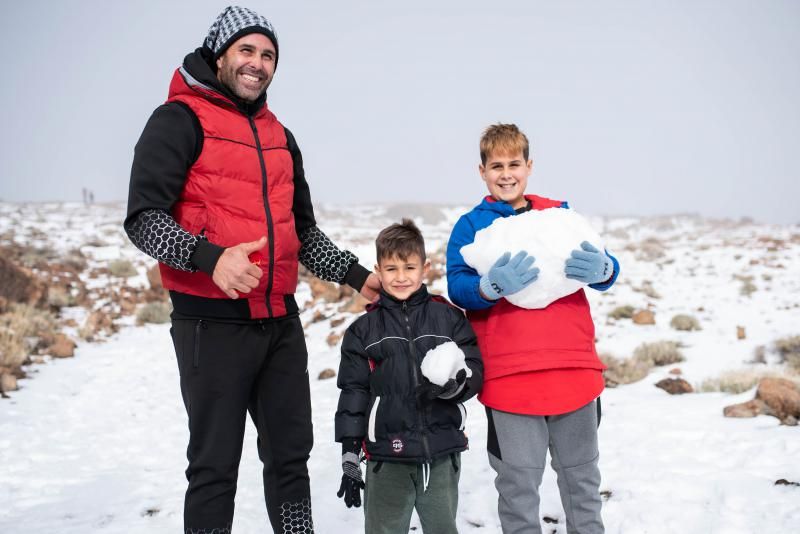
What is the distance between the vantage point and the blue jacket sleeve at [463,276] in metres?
2.21

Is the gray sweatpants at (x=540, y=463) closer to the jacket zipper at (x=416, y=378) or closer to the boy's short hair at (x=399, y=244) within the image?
the jacket zipper at (x=416, y=378)

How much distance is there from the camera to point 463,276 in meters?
2.29

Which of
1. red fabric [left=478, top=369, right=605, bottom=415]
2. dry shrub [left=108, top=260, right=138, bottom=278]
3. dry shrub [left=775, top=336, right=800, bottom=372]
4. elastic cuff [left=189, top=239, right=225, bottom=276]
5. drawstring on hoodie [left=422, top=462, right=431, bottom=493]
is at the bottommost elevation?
dry shrub [left=775, top=336, right=800, bottom=372]

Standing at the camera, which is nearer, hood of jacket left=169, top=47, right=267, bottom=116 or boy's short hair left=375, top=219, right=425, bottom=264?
hood of jacket left=169, top=47, right=267, bottom=116

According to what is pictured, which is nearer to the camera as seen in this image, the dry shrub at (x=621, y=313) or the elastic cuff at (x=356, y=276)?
the elastic cuff at (x=356, y=276)

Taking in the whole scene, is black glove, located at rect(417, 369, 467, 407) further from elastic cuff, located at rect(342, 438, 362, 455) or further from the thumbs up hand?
the thumbs up hand

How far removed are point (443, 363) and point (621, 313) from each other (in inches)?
312

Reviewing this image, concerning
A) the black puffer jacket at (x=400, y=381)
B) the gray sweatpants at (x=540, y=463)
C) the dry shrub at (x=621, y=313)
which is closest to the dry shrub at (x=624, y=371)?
the dry shrub at (x=621, y=313)

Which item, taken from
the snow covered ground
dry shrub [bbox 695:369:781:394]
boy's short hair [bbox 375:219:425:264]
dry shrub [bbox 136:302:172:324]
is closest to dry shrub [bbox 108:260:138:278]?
dry shrub [bbox 136:302:172:324]

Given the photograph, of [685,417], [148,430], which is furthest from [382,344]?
[148,430]

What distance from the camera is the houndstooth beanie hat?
2154mm

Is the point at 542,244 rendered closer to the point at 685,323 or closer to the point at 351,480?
the point at 351,480

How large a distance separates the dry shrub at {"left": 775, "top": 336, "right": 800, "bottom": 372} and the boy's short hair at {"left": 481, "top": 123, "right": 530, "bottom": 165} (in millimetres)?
5047

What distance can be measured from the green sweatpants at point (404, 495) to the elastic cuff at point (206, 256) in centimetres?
96
